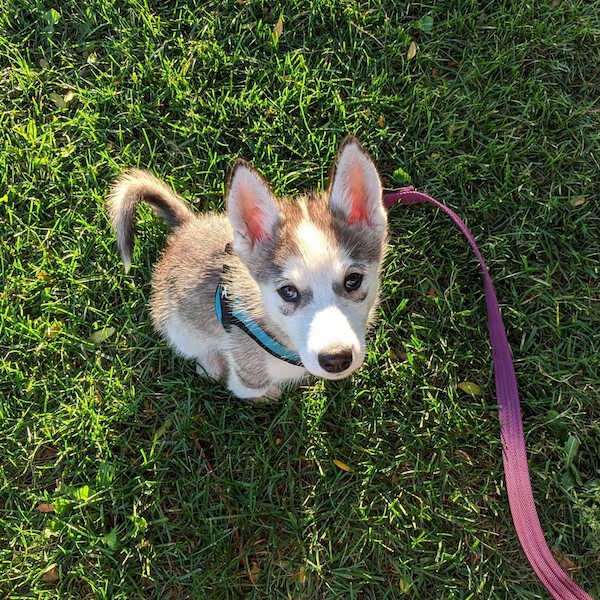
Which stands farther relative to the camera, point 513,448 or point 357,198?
point 513,448

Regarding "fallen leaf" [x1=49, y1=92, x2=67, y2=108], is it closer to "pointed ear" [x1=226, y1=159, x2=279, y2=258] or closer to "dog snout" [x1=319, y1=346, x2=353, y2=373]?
"pointed ear" [x1=226, y1=159, x2=279, y2=258]

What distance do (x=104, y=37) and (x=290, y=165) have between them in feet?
5.42

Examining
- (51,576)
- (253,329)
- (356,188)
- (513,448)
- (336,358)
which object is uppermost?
(356,188)

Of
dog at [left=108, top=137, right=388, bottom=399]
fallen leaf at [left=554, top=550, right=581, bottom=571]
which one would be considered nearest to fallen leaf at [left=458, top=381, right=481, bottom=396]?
dog at [left=108, top=137, right=388, bottom=399]

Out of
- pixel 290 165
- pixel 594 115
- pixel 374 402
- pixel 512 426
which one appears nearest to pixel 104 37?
pixel 290 165

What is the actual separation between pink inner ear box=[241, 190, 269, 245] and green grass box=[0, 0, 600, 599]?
3.78 ft

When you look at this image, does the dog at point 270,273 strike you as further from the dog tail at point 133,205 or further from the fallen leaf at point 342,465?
the fallen leaf at point 342,465

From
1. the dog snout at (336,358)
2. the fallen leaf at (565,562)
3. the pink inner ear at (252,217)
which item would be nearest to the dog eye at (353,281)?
the dog snout at (336,358)

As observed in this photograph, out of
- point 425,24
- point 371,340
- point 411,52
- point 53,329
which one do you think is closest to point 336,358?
point 371,340

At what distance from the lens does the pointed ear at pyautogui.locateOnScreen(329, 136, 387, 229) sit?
7.49 ft

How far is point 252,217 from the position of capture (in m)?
2.46

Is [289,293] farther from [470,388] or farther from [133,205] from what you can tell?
[470,388]

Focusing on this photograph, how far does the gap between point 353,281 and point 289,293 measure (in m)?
0.28

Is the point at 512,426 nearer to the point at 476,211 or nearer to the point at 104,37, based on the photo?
the point at 476,211
